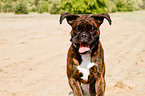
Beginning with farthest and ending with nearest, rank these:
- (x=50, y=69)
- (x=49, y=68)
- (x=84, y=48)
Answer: (x=49, y=68), (x=50, y=69), (x=84, y=48)

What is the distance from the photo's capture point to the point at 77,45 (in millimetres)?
3217

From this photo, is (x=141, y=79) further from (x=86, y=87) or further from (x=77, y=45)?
(x=77, y=45)

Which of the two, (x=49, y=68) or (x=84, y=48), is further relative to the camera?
(x=49, y=68)

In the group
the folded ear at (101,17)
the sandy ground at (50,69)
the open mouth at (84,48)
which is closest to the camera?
the open mouth at (84,48)

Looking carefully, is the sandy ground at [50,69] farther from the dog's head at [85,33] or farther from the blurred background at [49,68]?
the dog's head at [85,33]

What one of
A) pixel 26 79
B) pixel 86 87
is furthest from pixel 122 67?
pixel 86 87

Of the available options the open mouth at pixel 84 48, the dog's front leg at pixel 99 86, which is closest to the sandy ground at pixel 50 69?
the dog's front leg at pixel 99 86

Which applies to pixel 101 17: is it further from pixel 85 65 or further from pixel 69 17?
pixel 85 65

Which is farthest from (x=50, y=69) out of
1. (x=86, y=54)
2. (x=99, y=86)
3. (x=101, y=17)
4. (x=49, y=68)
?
(x=101, y=17)

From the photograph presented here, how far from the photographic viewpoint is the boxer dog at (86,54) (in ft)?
10.3

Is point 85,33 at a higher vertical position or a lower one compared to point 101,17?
lower

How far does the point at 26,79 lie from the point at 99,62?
3537 mm

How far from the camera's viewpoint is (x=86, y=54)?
10.4ft

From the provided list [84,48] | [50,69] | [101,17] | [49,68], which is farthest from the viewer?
[49,68]
